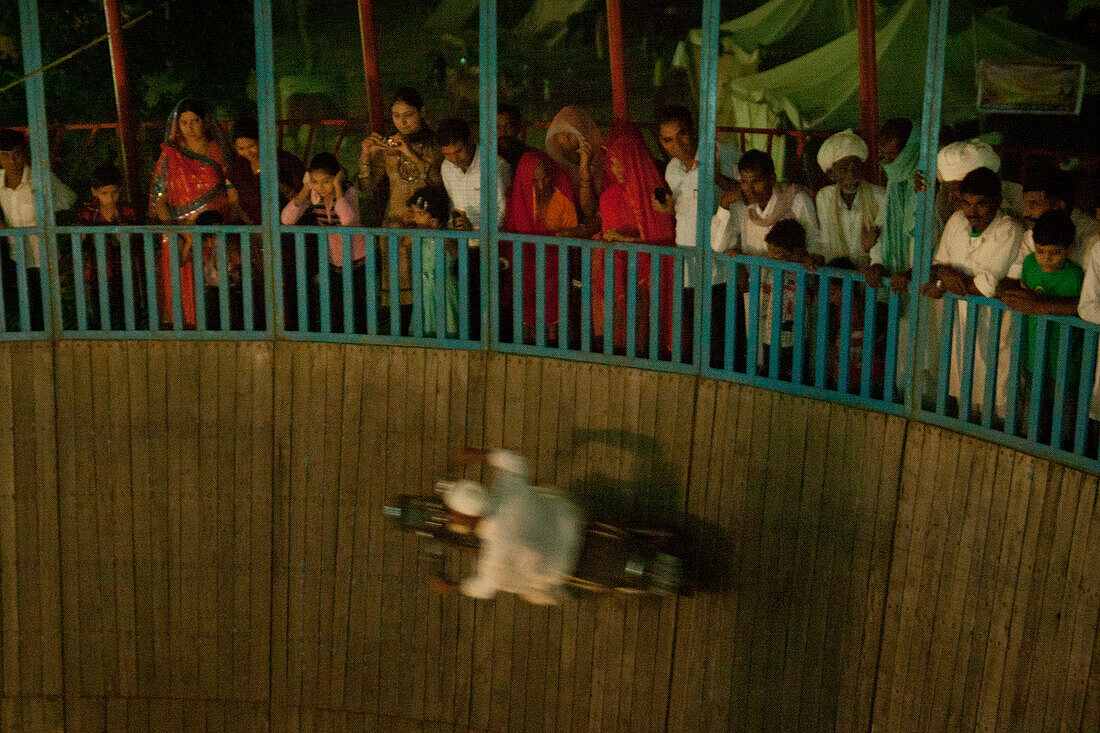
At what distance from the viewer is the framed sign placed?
5910 millimetres

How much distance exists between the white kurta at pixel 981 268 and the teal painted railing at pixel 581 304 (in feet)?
0.06

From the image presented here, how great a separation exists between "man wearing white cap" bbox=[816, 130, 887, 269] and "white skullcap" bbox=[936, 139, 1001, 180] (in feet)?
1.50

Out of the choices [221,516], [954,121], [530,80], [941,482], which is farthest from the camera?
[530,80]

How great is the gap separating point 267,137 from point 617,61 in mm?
2434

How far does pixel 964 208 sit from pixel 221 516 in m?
5.37

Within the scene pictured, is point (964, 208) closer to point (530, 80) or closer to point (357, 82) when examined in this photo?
point (530, 80)

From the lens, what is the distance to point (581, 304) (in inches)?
295

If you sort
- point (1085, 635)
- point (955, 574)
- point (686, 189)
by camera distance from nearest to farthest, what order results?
point (1085, 635), point (955, 574), point (686, 189)

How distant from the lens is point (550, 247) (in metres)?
7.98

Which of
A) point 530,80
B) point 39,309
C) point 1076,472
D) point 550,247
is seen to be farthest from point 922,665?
point 530,80

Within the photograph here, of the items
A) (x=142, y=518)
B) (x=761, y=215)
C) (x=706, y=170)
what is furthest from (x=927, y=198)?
(x=142, y=518)

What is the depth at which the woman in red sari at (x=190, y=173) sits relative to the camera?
309 inches

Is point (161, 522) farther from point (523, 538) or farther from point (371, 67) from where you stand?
point (371, 67)

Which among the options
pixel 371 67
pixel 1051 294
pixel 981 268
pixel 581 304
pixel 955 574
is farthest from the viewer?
Result: pixel 371 67
